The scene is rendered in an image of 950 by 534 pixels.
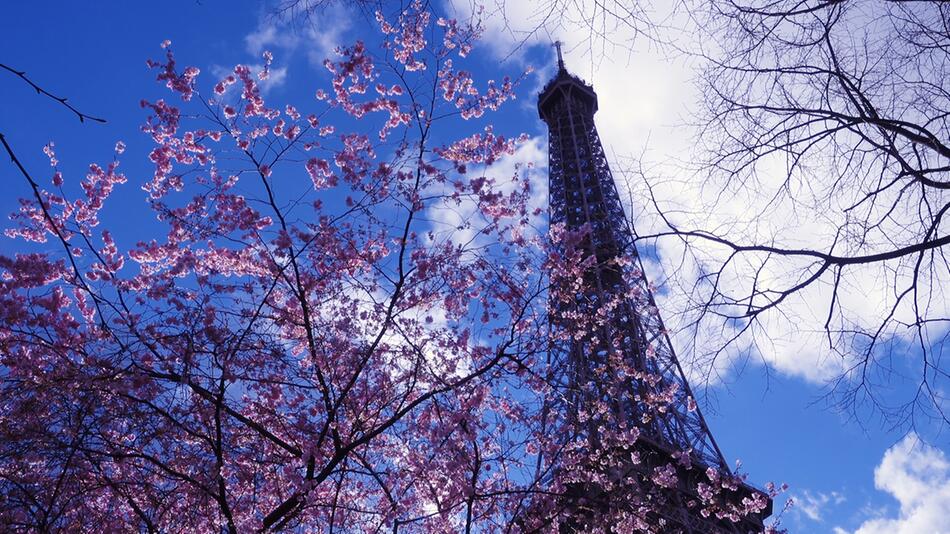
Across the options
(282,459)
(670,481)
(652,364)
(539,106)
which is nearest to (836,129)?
(282,459)

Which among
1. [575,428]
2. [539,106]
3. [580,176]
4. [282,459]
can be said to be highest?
[539,106]

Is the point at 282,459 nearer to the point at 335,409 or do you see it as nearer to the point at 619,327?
the point at 335,409

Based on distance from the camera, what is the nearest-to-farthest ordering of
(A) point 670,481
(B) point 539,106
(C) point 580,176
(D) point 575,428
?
(D) point 575,428, (A) point 670,481, (C) point 580,176, (B) point 539,106

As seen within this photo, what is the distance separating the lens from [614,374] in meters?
10.7

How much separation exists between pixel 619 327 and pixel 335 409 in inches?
845

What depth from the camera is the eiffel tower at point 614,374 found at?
30.3 feet

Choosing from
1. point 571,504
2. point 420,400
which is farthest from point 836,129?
point 571,504

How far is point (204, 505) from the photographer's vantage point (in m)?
7.27

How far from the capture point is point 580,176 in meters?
37.1

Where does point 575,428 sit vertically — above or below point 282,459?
above

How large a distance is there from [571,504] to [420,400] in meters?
2.50

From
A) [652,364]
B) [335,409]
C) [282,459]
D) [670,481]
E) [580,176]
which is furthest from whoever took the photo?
[580,176]

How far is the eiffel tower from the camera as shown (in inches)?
364

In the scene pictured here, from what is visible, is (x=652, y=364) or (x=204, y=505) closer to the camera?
(x=204, y=505)
